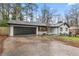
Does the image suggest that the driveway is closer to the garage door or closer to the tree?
the garage door

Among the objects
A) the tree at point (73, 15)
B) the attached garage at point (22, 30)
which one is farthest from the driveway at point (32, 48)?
the tree at point (73, 15)

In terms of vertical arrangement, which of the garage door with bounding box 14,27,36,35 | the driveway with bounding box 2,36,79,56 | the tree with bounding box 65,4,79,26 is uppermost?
the tree with bounding box 65,4,79,26

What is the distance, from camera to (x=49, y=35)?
2.55 meters

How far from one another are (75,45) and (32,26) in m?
0.52

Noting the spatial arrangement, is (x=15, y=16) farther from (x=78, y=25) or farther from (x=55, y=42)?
(x=78, y=25)

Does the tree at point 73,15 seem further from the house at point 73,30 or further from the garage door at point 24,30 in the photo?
the garage door at point 24,30

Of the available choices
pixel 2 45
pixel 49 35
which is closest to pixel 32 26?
pixel 49 35

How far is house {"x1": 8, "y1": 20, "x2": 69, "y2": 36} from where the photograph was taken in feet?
8.30

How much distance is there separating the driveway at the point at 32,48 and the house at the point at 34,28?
0.08 metres

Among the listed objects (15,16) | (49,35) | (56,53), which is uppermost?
(15,16)

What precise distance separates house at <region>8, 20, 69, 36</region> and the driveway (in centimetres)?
8

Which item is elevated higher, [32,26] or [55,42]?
[32,26]

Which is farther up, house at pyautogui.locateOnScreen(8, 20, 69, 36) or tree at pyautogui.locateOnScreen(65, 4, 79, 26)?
tree at pyautogui.locateOnScreen(65, 4, 79, 26)

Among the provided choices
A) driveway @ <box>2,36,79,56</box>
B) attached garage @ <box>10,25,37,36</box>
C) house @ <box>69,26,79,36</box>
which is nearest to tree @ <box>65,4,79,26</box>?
house @ <box>69,26,79,36</box>
